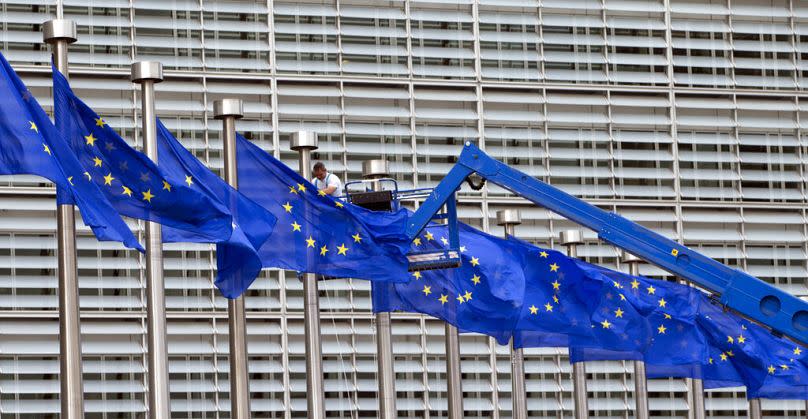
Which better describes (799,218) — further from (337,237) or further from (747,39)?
(337,237)

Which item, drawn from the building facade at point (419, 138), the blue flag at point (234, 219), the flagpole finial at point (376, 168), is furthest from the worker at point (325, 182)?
the building facade at point (419, 138)

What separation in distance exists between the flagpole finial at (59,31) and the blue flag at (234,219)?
253 cm

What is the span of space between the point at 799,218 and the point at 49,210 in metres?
20.4

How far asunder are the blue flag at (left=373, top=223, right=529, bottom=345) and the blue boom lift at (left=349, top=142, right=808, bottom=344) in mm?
593

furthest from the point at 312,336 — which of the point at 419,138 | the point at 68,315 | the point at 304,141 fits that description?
the point at 419,138

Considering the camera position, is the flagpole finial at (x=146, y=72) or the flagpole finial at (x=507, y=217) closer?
the flagpole finial at (x=146, y=72)

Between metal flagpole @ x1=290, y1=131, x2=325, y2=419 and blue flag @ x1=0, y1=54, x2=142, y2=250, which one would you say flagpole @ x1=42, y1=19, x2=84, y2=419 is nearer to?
blue flag @ x1=0, y1=54, x2=142, y2=250

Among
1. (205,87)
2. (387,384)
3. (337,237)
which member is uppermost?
(205,87)

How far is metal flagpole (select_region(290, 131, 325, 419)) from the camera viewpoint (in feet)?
101

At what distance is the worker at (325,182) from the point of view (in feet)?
102

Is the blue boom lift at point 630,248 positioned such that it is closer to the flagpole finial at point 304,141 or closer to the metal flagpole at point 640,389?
the flagpole finial at point 304,141

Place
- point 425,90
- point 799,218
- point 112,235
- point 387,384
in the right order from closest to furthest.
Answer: point 112,235 < point 387,384 < point 425,90 < point 799,218

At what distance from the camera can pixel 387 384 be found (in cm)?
3244

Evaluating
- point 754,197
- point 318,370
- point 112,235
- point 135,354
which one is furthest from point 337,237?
point 754,197
